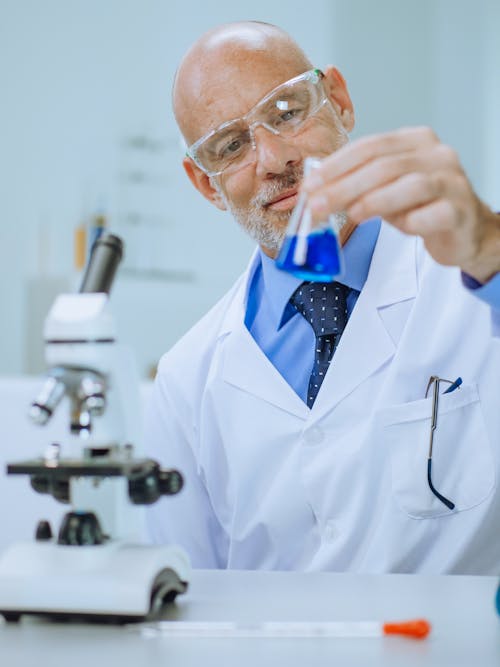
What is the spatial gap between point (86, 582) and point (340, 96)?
4.00ft

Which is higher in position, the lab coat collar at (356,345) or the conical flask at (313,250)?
the lab coat collar at (356,345)

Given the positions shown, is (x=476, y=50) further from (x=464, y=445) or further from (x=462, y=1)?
(x=464, y=445)

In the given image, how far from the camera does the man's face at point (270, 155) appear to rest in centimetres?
176

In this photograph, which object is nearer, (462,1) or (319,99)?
(319,99)

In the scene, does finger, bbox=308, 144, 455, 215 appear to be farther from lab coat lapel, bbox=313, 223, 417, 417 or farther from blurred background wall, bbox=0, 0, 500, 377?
blurred background wall, bbox=0, 0, 500, 377

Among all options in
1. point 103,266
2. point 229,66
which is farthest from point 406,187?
point 229,66

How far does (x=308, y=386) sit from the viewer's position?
1703 mm

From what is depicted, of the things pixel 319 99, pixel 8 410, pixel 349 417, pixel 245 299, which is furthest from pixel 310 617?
pixel 8 410

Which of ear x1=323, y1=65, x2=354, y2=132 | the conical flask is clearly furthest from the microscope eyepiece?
ear x1=323, y1=65, x2=354, y2=132

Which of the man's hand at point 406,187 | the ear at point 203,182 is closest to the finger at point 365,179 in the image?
the man's hand at point 406,187

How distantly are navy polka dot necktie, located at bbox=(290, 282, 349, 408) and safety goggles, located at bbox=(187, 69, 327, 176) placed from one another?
0.26 metres

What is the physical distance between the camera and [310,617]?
102cm

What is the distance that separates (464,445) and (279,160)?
0.58 m

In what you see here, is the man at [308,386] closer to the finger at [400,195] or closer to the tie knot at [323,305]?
the tie knot at [323,305]
